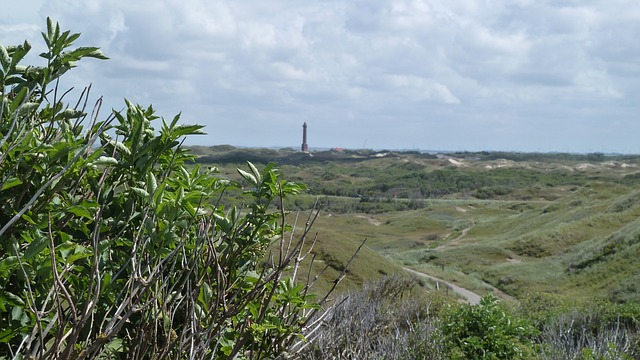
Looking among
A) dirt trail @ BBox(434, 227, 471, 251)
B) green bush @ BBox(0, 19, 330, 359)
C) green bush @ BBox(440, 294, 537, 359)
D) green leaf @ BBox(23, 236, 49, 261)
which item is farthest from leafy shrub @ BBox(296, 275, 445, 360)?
dirt trail @ BBox(434, 227, 471, 251)

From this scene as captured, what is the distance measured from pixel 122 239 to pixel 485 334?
7670mm

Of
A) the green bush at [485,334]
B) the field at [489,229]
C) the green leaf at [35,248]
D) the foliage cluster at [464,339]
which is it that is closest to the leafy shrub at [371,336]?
the foliage cluster at [464,339]

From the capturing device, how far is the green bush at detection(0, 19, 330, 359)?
195 centimetres

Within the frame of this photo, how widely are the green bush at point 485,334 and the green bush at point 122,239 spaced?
6.23m

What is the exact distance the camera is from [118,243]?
219cm

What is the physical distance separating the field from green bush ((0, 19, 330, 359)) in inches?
12.1

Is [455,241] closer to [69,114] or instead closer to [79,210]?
[69,114]

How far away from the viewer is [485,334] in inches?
353

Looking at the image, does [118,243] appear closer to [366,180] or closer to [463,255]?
[463,255]

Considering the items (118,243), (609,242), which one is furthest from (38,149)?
(609,242)

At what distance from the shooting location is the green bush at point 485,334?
8.54 meters

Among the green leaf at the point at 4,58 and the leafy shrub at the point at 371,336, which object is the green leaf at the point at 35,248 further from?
the leafy shrub at the point at 371,336

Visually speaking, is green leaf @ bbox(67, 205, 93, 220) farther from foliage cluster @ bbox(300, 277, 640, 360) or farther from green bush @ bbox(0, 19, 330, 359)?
foliage cluster @ bbox(300, 277, 640, 360)

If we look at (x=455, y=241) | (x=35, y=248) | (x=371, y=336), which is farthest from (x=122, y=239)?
(x=455, y=241)
